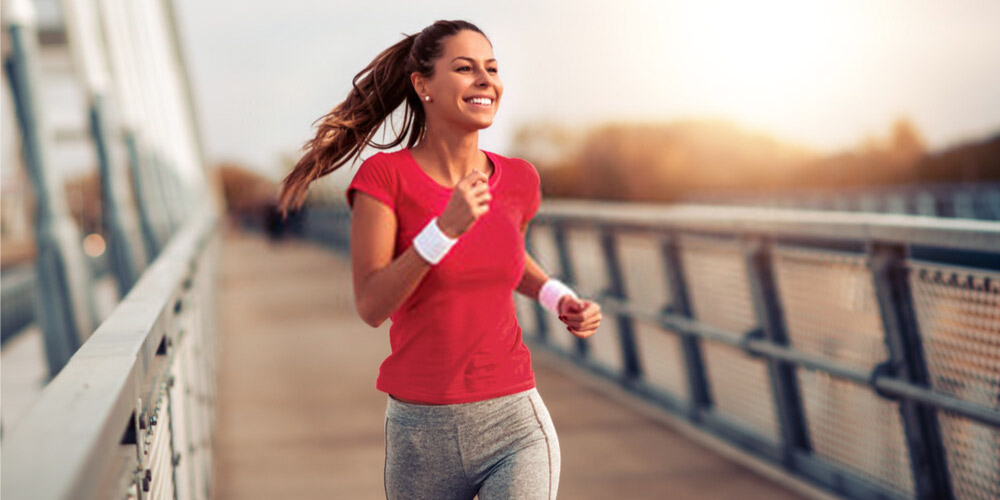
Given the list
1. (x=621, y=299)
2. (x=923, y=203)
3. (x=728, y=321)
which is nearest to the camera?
(x=728, y=321)

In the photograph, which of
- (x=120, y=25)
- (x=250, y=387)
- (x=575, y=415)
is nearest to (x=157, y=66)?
(x=120, y=25)

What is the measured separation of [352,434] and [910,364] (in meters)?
3.47

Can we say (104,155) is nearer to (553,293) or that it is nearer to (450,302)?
(553,293)

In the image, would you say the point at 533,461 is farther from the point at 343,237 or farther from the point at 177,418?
the point at 343,237

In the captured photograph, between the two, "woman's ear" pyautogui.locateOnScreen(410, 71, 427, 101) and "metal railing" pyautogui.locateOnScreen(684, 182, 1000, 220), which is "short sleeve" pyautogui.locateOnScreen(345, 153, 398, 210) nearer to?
"woman's ear" pyautogui.locateOnScreen(410, 71, 427, 101)

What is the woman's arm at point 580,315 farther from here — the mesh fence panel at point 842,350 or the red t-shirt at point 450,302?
the mesh fence panel at point 842,350

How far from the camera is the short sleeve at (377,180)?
2225 millimetres

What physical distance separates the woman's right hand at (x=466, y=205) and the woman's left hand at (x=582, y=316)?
0.42 metres

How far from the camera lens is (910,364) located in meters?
4.19

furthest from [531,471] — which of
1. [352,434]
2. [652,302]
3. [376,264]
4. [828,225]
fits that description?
[652,302]

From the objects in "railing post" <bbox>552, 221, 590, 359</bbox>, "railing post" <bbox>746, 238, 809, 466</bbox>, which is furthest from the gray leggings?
"railing post" <bbox>552, 221, 590, 359</bbox>

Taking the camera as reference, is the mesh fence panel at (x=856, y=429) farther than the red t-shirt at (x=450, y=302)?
Yes

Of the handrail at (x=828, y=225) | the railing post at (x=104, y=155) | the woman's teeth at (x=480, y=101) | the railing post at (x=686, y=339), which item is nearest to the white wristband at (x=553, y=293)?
the woman's teeth at (x=480, y=101)

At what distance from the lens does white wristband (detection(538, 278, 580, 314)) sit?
8.21 ft
